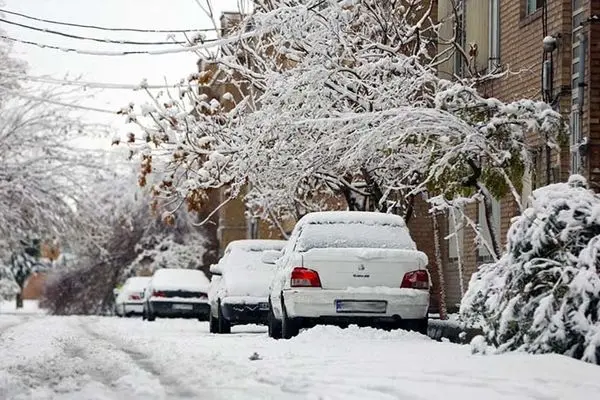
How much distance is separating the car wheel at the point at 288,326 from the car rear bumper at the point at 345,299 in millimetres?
212

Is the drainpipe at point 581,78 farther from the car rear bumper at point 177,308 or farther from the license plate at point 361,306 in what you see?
the car rear bumper at point 177,308

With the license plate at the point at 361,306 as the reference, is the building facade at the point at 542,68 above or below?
above

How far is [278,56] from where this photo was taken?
26.3m

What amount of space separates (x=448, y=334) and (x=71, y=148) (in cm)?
2493

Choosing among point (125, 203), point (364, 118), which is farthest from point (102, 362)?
point (125, 203)

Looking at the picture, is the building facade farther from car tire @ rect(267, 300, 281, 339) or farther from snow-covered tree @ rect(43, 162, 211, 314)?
snow-covered tree @ rect(43, 162, 211, 314)

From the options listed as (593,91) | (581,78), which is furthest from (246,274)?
(593,91)

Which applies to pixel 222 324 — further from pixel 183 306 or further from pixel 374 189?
pixel 183 306

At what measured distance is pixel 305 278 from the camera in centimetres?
1752

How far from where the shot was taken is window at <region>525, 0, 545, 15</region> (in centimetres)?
2245

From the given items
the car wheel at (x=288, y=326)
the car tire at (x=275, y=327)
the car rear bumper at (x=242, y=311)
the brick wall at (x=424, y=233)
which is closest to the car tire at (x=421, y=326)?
the car wheel at (x=288, y=326)

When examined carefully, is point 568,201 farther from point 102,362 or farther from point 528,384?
point 102,362

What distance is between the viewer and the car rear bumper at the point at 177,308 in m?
34.2

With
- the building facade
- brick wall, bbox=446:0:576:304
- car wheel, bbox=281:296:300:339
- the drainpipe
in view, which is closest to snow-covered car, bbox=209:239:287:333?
the building facade
